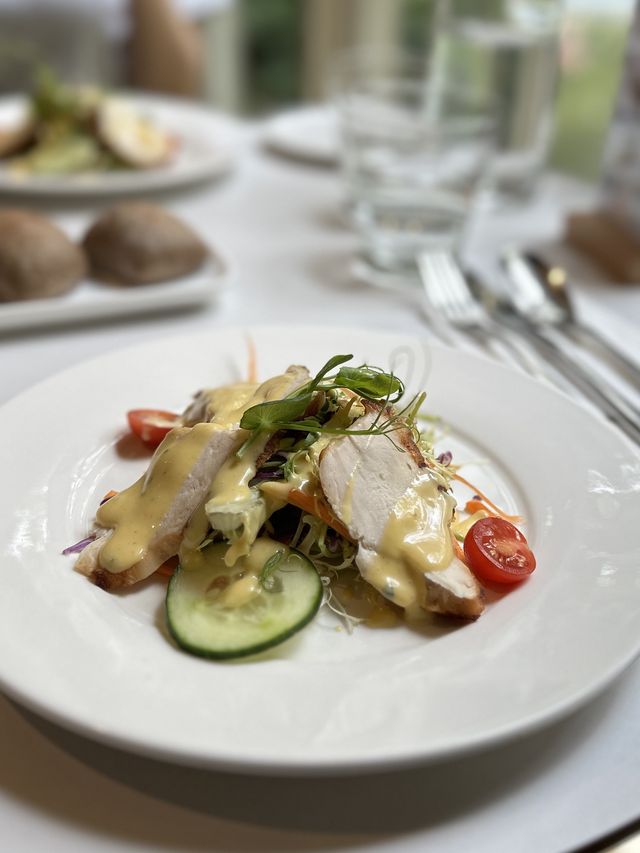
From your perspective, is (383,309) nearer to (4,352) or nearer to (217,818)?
(4,352)

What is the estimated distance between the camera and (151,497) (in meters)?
1.53

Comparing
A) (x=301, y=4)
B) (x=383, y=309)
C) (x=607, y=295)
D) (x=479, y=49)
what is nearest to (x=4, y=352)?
(x=383, y=309)

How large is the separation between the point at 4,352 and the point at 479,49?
2.49 metres

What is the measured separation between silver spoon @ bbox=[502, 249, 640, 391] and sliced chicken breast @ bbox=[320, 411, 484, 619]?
1.07 meters

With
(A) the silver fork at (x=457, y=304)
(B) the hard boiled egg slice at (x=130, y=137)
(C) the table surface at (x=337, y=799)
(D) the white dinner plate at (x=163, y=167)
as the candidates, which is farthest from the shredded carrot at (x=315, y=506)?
(B) the hard boiled egg slice at (x=130, y=137)

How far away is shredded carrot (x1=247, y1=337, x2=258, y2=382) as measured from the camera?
2.08 meters

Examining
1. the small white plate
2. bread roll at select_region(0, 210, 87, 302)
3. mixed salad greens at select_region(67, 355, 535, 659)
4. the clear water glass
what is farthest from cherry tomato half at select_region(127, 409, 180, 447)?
the small white plate

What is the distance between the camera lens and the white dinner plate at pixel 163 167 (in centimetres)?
347

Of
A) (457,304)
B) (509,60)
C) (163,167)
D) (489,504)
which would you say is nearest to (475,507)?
(489,504)

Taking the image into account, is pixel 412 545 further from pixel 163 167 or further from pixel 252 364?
pixel 163 167

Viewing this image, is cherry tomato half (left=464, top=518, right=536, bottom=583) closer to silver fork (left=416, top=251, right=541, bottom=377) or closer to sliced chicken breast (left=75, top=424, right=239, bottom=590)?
sliced chicken breast (left=75, top=424, right=239, bottom=590)

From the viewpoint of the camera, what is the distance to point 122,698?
1132 millimetres

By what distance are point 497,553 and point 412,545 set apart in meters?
0.17

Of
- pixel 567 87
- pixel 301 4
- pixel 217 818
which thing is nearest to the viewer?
pixel 217 818
